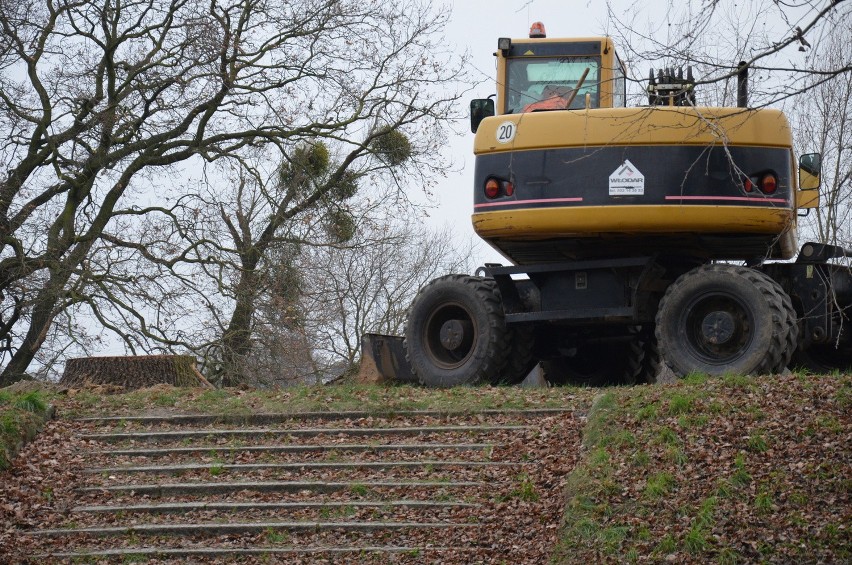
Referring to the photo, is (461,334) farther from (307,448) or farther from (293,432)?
(307,448)

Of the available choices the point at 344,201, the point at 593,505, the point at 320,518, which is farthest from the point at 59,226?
the point at 593,505

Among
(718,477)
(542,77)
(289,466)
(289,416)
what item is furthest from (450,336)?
(718,477)

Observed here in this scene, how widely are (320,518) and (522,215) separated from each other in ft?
14.3

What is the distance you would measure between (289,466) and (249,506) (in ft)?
2.85

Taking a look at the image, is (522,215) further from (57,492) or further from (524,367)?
(57,492)

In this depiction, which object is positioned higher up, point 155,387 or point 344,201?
point 344,201

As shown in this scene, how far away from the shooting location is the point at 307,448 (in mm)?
11938

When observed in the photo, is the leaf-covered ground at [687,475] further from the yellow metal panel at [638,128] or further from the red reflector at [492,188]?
the yellow metal panel at [638,128]

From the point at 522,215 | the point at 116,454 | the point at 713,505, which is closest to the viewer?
the point at 713,505

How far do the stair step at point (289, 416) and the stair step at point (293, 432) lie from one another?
276 millimetres

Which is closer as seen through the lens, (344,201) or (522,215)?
(522,215)

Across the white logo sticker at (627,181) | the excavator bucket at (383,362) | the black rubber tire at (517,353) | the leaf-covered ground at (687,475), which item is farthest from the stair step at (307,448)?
the excavator bucket at (383,362)

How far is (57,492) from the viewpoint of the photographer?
449 inches

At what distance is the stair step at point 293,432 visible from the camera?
12.0 meters
